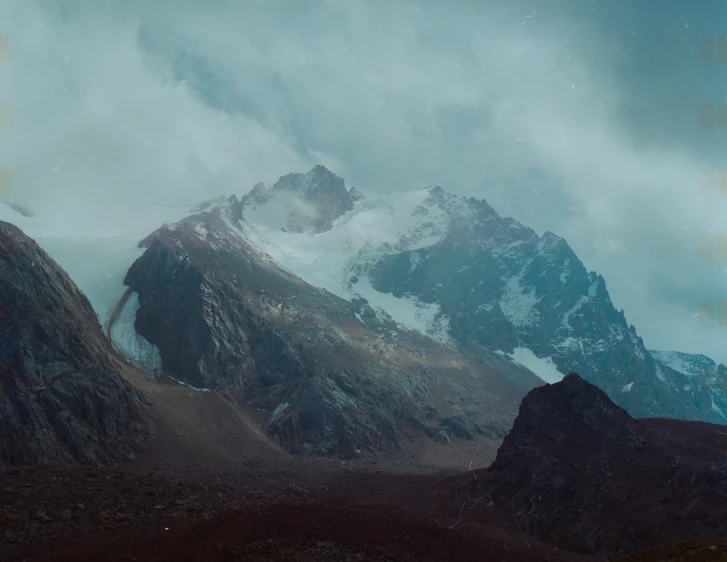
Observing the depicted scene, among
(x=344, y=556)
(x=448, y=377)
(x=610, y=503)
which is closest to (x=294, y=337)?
(x=448, y=377)

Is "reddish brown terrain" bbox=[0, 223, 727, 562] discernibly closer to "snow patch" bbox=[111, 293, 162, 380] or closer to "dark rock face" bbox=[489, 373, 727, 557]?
"dark rock face" bbox=[489, 373, 727, 557]

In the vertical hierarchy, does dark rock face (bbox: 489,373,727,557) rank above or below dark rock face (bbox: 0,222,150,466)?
above

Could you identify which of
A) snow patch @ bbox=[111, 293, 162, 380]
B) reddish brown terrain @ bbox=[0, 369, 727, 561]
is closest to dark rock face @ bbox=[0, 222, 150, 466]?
reddish brown terrain @ bbox=[0, 369, 727, 561]

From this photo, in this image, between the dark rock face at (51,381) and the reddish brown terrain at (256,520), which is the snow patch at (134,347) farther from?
the reddish brown terrain at (256,520)

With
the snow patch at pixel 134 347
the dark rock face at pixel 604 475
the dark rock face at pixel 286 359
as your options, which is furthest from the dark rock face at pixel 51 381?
the dark rock face at pixel 604 475

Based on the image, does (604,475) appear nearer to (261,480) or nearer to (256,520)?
(256,520)

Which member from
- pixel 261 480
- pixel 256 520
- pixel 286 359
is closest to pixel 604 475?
pixel 256 520

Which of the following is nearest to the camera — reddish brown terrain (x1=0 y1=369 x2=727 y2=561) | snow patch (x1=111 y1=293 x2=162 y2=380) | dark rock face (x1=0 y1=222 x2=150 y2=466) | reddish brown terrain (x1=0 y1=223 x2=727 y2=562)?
A: reddish brown terrain (x1=0 y1=369 x2=727 y2=561)
